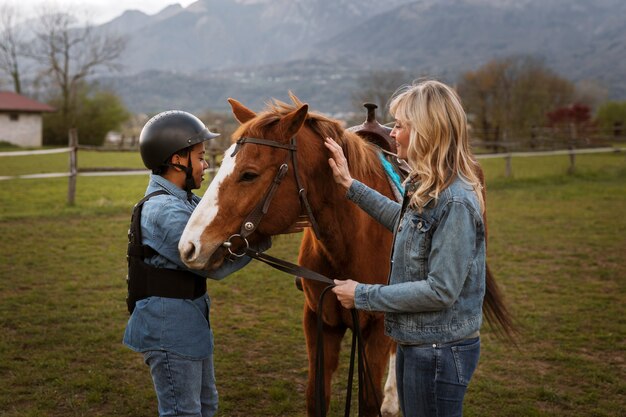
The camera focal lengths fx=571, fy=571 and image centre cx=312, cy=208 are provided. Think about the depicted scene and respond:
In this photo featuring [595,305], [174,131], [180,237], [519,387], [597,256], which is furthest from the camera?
[597,256]

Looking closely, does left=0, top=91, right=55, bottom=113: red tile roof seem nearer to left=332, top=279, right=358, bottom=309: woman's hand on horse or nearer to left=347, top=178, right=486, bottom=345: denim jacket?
left=332, top=279, right=358, bottom=309: woman's hand on horse

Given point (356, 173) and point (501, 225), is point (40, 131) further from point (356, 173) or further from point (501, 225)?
point (356, 173)

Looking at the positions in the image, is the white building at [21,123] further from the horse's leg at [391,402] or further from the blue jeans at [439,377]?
the blue jeans at [439,377]

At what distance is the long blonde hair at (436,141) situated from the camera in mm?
1931

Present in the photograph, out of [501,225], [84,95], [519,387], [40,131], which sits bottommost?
[519,387]

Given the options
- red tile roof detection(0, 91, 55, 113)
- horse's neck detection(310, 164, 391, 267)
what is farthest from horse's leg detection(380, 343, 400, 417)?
red tile roof detection(0, 91, 55, 113)

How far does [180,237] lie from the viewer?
7.56 feet

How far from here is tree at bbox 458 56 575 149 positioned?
37.7 meters

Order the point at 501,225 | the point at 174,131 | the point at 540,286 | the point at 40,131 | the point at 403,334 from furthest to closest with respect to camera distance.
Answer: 1. the point at 40,131
2. the point at 501,225
3. the point at 540,286
4. the point at 174,131
5. the point at 403,334

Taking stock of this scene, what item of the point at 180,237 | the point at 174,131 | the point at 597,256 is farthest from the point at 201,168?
the point at 597,256

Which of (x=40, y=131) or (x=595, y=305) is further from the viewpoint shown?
(x=40, y=131)

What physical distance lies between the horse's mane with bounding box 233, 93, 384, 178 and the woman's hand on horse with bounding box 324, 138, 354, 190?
9cm

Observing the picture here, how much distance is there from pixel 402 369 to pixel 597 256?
289 inches

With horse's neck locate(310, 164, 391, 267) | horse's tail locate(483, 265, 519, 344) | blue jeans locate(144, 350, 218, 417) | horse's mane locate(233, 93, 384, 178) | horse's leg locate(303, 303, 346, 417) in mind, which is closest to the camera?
blue jeans locate(144, 350, 218, 417)
